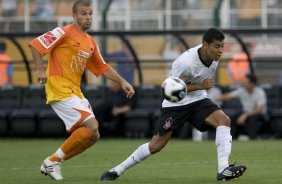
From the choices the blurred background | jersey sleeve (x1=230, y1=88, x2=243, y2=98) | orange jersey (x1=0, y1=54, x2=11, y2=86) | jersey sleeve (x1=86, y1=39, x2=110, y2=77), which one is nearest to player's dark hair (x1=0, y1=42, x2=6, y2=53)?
the blurred background

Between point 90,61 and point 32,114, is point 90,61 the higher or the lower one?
the higher one

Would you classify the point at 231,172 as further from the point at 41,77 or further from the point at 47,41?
the point at 47,41

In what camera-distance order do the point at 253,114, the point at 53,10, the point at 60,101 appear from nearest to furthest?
the point at 60,101
the point at 253,114
the point at 53,10

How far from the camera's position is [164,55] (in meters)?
24.2

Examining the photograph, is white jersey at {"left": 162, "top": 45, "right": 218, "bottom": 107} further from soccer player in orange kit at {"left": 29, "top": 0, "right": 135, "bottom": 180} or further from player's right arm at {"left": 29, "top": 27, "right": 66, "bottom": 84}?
player's right arm at {"left": 29, "top": 27, "right": 66, "bottom": 84}

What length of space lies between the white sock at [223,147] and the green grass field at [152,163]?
23 centimetres

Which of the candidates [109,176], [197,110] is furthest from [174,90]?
[109,176]

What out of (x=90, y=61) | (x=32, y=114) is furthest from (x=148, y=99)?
(x=90, y=61)

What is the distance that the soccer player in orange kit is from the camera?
38.1 ft

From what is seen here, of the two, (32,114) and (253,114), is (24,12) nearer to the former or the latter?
(32,114)

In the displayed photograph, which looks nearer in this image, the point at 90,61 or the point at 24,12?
the point at 90,61

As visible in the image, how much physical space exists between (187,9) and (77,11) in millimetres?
16134

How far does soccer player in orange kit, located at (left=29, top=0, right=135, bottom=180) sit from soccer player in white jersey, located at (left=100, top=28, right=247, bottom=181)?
585mm

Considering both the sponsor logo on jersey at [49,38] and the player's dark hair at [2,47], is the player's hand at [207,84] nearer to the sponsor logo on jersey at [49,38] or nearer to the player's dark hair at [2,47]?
the sponsor logo on jersey at [49,38]
